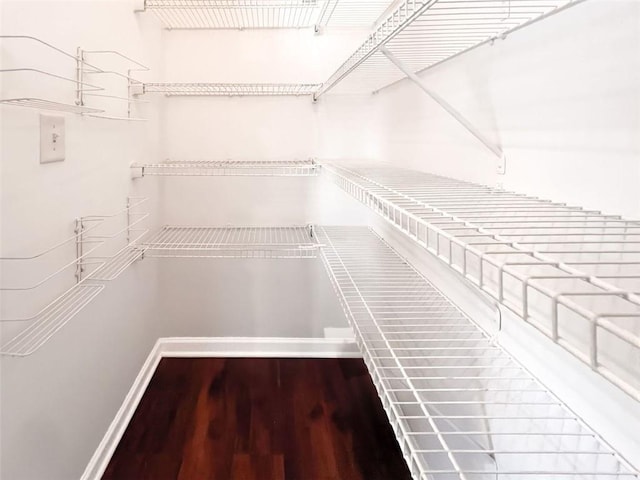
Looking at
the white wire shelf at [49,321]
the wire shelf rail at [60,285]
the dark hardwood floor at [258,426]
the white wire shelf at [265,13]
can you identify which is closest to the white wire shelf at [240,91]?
the white wire shelf at [265,13]

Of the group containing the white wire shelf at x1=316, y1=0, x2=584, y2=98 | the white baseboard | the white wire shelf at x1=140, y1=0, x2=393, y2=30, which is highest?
the white wire shelf at x1=140, y1=0, x2=393, y2=30

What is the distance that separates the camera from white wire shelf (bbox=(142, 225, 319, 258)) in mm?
1921

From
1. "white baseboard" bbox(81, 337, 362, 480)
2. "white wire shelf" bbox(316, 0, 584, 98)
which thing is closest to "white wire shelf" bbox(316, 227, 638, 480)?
"white baseboard" bbox(81, 337, 362, 480)

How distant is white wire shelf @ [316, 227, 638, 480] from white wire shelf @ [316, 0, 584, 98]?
0.67 metres

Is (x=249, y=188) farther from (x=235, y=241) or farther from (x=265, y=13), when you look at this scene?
(x=265, y=13)

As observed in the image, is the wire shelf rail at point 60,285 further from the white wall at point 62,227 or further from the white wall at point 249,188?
the white wall at point 249,188

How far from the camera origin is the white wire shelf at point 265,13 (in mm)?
1907

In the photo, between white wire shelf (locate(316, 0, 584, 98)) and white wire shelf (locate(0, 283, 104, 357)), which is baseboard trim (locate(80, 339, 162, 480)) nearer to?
white wire shelf (locate(0, 283, 104, 357))

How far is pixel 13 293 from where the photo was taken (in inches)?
39.0

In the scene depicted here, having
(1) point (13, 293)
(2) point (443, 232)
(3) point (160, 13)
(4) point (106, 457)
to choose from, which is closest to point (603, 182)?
(2) point (443, 232)

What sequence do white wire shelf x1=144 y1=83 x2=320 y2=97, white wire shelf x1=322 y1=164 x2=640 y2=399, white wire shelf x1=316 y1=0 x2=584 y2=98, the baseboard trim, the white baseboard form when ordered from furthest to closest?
the white baseboard
white wire shelf x1=144 y1=83 x2=320 y2=97
the baseboard trim
white wire shelf x1=316 y1=0 x2=584 y2=98
white wire shelf x1=322 y1=164 x2=640 y2=399

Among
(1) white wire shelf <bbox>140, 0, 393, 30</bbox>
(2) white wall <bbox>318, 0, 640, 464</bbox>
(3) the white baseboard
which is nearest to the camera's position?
(2) white wall <bbox>318, 0, 640, 464</bbox>

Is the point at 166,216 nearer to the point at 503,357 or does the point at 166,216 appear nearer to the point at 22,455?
the point at 22,455

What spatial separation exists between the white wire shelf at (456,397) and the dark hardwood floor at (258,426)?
0.69 feet
